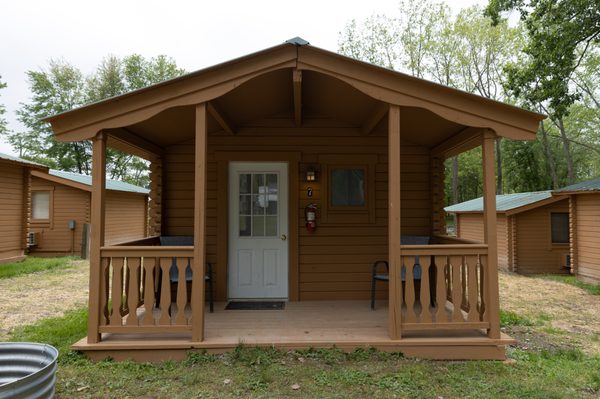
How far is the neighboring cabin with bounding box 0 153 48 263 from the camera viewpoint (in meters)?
9.03

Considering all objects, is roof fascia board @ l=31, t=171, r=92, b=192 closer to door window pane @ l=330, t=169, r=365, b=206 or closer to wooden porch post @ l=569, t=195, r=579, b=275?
door window pane @ l=330, t=169, r=365, b=206

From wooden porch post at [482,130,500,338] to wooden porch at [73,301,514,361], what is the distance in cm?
20

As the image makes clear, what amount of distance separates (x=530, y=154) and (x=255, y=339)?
2317 cm

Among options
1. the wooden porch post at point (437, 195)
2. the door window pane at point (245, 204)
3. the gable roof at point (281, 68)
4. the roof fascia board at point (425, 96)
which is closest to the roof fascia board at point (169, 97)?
the gable roof at point (281, 68)

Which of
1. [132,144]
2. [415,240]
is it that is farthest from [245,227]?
[415,240]

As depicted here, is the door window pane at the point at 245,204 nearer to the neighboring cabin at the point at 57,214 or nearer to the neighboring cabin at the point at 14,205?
the neighboring cabin at the point at 14,205

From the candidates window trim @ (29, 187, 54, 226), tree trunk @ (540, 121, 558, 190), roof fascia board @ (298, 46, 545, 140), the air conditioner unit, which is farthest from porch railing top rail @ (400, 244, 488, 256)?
tree trunk @ (540, 121, 558, 190)

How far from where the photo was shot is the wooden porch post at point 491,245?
3367 millimetres

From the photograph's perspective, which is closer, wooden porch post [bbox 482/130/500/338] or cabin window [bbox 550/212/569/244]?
wooden porch post [bbox 482/130/500/338]

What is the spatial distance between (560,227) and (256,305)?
9.59m

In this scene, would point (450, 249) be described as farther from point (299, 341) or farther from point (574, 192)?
point (574, 192)

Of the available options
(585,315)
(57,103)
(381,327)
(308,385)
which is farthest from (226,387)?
(57,103)

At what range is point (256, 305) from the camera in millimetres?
4684

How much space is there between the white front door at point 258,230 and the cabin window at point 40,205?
9221 mm
